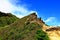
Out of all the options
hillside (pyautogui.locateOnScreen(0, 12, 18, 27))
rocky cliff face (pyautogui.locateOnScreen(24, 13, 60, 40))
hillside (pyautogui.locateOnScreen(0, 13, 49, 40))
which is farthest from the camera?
hillside (pyautogui.locateOnScreen(0, 12, 18, 27))

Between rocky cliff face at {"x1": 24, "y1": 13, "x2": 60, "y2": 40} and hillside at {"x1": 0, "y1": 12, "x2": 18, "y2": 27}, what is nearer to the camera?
rocky cliff face at {"x1": 24, "y1": 13, "x2": 60, "y2": 40}

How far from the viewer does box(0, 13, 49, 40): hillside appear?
44.1m

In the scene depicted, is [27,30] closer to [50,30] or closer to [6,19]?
[50,30]

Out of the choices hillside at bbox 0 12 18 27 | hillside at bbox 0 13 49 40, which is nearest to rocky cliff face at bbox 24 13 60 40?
hillside at bbox 0 13 49 40

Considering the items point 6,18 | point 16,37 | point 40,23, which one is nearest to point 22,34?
point 16,37

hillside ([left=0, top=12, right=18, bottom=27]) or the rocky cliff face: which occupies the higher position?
hillside ([left=0, top=12, right=18, bottom=27])

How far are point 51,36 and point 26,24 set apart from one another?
7.32 m

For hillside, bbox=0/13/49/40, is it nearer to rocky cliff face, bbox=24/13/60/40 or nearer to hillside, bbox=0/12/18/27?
rocky cliff face, bbox=24/13/60/40

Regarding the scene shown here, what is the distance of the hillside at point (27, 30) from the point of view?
145 feet

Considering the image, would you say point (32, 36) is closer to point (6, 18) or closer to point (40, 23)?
point (40, 23)

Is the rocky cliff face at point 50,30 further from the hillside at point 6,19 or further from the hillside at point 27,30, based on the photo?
the hillside at point 6,19

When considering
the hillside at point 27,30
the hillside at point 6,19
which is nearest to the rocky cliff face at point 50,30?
the hillside at point 27,30

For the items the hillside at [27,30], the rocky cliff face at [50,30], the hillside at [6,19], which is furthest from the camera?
the hillside at [6,19]

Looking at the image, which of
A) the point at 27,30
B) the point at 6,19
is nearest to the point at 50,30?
the point at 27,30
